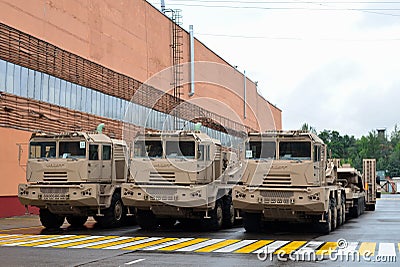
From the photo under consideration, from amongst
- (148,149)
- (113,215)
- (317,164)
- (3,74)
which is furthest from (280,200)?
(3,74)

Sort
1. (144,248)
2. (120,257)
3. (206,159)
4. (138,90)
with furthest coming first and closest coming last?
1. (138,90)
2. (206,159)
3. (144,248)
4. (120,257)

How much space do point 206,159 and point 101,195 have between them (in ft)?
12.1

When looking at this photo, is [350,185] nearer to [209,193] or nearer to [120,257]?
[209,193]

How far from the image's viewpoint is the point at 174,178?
19.7 meters

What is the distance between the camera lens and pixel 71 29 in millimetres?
31656

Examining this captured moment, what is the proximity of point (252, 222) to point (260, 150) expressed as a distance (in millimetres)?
2442

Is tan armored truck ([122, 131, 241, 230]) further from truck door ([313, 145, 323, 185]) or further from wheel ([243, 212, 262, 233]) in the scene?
truck door ([313, 145, 323, 185])

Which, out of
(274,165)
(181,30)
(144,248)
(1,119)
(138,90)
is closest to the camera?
(144,248)

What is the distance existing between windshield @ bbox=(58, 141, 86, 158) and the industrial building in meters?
2.78

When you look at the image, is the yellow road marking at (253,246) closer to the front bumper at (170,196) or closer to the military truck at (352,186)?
the front bumper at (170,196)

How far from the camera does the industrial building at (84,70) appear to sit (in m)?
26.9

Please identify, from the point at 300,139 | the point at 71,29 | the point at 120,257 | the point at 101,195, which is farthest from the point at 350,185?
the point at 120,257

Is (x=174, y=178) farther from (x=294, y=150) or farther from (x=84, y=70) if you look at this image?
(x=84, y=70)

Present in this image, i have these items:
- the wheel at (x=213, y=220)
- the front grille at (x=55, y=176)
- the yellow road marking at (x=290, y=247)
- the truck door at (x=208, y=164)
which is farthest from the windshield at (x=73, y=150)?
the yellow road marking at (x=290, y=247)
